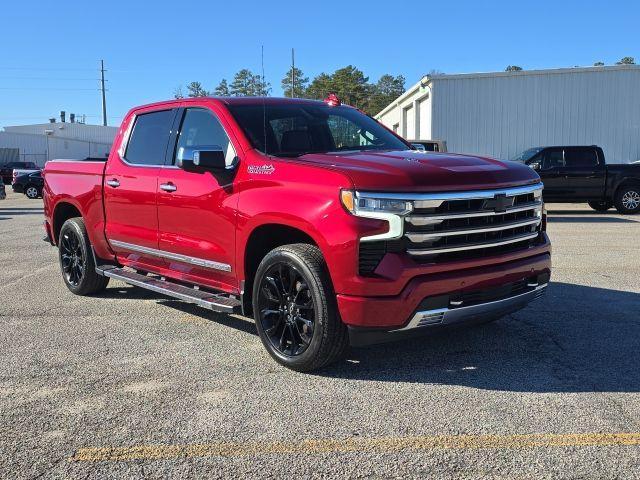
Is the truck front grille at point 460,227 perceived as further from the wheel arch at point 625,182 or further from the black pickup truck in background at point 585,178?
the wheel arch at point 625,182

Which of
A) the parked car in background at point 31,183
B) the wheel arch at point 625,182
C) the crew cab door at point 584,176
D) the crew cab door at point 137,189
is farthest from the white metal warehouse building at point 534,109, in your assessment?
the crew cab door at point 137,189

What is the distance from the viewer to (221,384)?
4141 mm

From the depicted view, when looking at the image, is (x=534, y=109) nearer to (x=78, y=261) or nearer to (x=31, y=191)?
(x=78, y=261)

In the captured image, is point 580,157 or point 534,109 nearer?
point 580,157

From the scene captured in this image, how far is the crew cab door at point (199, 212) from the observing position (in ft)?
15.6

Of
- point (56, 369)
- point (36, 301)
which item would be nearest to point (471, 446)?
point (56, 369)

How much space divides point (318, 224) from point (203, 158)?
1.14 meters

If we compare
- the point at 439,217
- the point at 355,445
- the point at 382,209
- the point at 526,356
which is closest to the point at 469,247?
the point at 439,217

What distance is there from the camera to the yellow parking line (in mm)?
3148

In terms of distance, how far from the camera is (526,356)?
4.59m

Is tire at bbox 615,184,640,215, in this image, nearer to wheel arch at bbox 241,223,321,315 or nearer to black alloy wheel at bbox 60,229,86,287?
black alloy wheel at bbox 60,229,86,287

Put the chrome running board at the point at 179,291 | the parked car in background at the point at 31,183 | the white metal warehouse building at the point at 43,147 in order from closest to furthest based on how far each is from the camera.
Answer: the chrome running board at the point at 179,291, the parked car in background at the point at 31,183, the white metal warehouse building at the point at 43,147

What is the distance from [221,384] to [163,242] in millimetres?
1785

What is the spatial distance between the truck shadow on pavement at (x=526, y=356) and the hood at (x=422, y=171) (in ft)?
3.67
